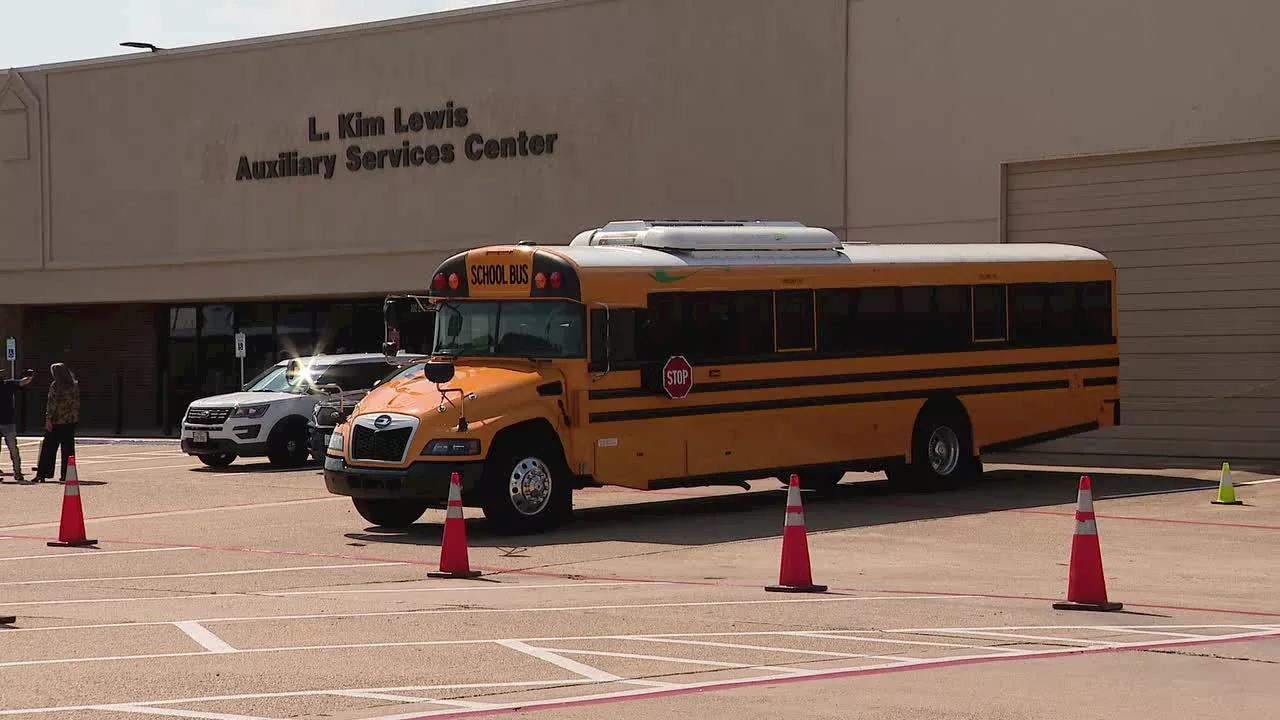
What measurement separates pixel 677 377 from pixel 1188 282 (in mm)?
11324

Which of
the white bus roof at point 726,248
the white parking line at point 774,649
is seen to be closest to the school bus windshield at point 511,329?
the white bus roof at point 726,248

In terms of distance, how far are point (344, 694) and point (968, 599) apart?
5415mm

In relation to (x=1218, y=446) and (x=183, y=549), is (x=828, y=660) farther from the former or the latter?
(x=1218, y=446)

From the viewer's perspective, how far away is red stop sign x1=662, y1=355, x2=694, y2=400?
18.6m

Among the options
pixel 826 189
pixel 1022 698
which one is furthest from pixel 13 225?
pixel 1022 698

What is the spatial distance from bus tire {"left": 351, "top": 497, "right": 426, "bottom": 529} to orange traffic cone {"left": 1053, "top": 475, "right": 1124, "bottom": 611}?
26.4 ft

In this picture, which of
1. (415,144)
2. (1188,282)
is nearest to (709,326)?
(1188,282)

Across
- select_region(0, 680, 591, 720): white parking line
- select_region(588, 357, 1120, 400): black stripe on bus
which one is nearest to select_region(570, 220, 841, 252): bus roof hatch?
select_region(588, 357, 1120, 400): black stripe on bus

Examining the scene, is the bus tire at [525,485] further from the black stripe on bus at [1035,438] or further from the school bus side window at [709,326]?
the black stripe on bus at [1035,438]

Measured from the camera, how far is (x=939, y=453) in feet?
70.7

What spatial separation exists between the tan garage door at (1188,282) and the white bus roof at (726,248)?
631 cm

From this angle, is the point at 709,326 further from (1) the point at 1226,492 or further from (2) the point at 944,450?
(1) the point at 1226,492

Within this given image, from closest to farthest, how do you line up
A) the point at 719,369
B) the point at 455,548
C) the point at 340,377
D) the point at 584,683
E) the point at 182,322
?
1. the point at 584,683
2. the point at 455,548
3. the point at 719,369
4. the point at 340,377
5. the point at 182,322

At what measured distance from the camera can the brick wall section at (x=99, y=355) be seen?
45.4m
